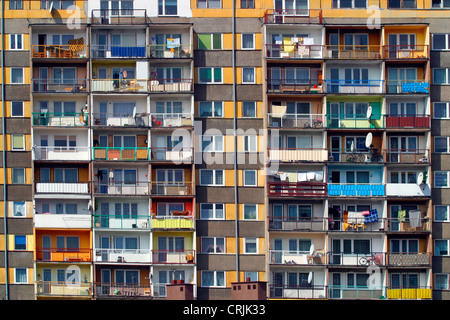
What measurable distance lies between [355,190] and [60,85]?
77.0 feet

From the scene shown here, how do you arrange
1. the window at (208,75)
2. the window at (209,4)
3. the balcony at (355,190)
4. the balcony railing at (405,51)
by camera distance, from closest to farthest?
the balcony at (355,190)
the window at (208,75)
the balcony railing at (405,51)
the window at (209,4)

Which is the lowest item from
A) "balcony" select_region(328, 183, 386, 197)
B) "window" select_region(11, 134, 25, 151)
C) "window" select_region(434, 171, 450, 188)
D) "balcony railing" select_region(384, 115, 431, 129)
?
"balcony" select_region(328, 183, 386, 197)

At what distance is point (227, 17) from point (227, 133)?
29.3 ft

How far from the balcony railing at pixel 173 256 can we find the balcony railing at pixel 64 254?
4.92 metres

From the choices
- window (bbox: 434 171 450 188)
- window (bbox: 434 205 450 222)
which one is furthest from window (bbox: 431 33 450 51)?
window (bbox: 434 205 450 222)

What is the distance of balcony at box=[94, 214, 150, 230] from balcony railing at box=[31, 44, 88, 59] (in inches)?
484

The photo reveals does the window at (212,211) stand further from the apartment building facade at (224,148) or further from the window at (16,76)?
the window at (16,76)

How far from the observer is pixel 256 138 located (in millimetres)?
57906

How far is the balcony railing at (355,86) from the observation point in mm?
58062

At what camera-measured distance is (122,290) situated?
56406 mm

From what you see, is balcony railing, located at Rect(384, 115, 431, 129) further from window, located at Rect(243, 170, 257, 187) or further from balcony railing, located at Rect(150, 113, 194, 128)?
balcony railing, located at Rect(150, 113, 194, 128)

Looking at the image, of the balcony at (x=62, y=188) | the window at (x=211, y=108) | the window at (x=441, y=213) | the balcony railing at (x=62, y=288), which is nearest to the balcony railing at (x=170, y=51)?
the window at (x=211, y=108)

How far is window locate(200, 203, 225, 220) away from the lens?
5753 centimetres

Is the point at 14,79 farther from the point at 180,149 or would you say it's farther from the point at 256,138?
the point at 256,138
